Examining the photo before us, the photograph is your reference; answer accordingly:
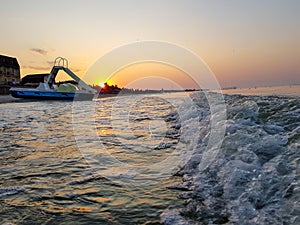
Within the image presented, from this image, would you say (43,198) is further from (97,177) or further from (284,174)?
(284,174)

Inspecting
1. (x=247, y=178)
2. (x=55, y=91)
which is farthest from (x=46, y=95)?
(x=247, y=178)

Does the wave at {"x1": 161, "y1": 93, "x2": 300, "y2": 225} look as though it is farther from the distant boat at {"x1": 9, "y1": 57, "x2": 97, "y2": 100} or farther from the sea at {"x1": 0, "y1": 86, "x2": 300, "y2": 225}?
the distant boat at {"x1": 9, "y1": 57, "x2": 97, "y2": 100}

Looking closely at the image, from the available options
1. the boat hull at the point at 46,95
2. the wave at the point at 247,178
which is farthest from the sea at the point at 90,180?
the boat hull at the point at 46,95

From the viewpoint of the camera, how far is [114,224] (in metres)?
2.97

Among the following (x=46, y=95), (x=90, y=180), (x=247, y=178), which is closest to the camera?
(x=247, y=178)

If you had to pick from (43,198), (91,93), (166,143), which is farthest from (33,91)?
(43,198)

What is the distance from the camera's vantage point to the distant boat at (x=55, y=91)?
4097 centimetres

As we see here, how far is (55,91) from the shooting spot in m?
42.8

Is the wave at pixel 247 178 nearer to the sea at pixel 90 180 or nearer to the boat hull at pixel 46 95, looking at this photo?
the sea at pixel 90 180

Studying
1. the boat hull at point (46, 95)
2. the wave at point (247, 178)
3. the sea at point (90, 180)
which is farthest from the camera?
the boat hull at point (46, 95)

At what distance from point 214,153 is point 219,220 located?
2.59m

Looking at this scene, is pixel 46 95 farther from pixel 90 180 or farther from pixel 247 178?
pixel 247 178

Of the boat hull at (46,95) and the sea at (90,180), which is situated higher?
the boat hull at (46,95)

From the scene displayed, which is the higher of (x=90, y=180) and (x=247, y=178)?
(x=247, y=178)
